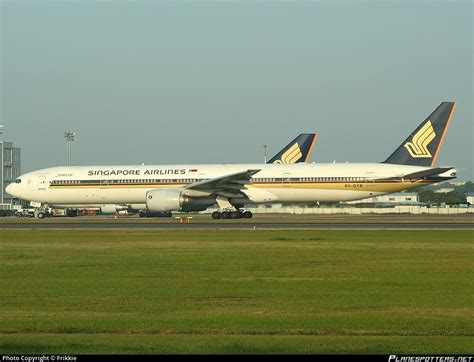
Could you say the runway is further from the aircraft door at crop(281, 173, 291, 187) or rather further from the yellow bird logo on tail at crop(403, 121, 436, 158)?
the yellow bird logo on tail at crop(403, 121, 436, 158)

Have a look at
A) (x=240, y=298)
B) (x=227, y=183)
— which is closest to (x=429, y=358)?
(x=240, y=298)

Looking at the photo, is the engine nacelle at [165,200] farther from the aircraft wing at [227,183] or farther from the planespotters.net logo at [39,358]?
the planespotters.net logo at [39,358]

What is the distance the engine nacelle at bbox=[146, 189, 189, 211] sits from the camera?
182 ft

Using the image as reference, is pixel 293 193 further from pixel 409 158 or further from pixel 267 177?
pixel 409 158

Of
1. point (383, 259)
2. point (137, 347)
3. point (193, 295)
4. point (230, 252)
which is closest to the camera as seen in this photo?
point (137, 347)

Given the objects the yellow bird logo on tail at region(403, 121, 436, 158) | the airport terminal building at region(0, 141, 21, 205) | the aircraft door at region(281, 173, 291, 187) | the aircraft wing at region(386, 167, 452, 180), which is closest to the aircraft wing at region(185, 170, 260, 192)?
the aircraft door at region(281, 173, 291, 187)

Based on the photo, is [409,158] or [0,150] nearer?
[409,158]

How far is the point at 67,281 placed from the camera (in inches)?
824

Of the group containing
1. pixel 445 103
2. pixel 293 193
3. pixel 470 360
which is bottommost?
pixel 470 360

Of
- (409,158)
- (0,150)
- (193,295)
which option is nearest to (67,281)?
(193,295)

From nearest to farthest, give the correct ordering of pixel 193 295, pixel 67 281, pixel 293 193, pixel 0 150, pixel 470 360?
pixel 470 360 < pixel 193 295 < pixel 67 281 < pixel 293 193 < pixel 0 150

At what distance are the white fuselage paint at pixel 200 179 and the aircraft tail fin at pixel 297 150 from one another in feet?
51.3

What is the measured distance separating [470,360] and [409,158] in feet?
163

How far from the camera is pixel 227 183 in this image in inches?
2250
